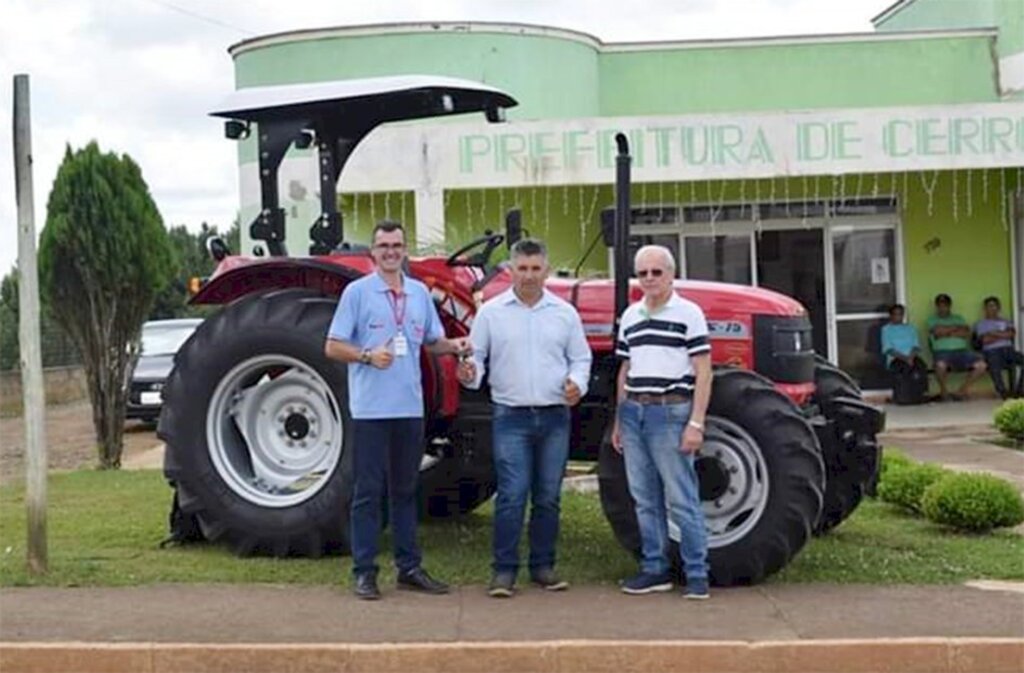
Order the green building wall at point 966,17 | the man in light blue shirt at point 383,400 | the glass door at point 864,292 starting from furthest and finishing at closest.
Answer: the glass door at point 864,292, the green building wall at point 966,17, the man in light blue shirt at point 383,400

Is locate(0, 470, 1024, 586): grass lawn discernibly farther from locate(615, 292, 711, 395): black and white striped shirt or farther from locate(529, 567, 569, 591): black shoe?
locate(615, 292, 711, 395): black and white striped shirt

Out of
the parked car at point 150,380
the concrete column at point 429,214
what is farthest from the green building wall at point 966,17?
the parked car at point 150,380

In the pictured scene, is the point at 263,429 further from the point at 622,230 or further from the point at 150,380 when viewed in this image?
the point at 150,380

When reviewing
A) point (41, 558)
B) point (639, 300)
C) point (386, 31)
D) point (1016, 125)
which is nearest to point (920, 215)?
point (1016, 125)

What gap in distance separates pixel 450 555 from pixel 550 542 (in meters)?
1.14

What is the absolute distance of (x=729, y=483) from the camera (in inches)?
318

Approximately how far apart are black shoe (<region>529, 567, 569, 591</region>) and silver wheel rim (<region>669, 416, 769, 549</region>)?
0.64 meters

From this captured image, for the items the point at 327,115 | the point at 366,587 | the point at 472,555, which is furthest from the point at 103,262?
the point at 366,587

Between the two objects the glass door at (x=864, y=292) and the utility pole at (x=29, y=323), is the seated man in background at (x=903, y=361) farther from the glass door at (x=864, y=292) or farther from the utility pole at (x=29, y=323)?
the utility pole at (x=29, y=323)

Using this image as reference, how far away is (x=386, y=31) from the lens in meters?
19.5

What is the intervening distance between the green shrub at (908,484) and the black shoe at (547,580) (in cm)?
334

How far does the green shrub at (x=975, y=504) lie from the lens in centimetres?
968

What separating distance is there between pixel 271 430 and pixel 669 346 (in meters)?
2.60

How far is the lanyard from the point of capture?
26.1 feet
